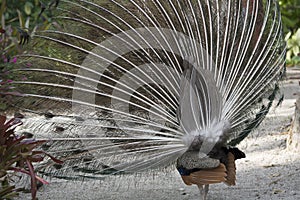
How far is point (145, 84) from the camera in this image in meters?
4.45

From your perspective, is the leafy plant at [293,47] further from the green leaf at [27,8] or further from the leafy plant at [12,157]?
the leafy plant at [12,157]

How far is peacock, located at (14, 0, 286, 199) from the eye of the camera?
4.28 meters

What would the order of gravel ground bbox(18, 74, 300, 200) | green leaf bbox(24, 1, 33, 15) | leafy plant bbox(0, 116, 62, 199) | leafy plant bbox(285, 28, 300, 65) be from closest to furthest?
leafy plant bbox(0, 116, 62, 199), gravel ground bbox(18, 74, 300, 200), green leaf bbox(24, 1, 33, 15), leafy plant bbox(285, 28, 300, 65)

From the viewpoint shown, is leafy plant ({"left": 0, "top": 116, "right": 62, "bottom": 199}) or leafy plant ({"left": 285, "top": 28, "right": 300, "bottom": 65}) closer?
leafy plant ({"left": 0, "top": 116, "right": 62, "bottom": 199})

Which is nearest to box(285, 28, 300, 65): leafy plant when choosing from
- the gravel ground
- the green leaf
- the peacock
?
the green leaf

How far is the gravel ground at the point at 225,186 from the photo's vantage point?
475cm

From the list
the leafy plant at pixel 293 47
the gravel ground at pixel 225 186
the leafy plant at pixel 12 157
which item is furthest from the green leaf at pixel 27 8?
the leafy plant at pixel 12 157

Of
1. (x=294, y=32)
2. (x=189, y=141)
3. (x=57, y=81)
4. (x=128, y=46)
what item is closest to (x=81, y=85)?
(x=57, y=81)

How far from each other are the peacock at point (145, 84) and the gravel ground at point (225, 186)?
404mm

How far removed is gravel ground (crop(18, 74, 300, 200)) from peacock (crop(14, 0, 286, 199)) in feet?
1.33

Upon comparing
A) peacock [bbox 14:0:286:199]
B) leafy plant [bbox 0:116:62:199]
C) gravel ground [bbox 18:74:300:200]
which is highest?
peacock [bbox 14:0:286:199]

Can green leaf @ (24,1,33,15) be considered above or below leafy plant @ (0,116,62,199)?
above

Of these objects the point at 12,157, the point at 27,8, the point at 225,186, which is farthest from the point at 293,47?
the point at 12,157

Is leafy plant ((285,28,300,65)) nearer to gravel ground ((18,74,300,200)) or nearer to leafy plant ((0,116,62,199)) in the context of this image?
gravel ground ((18,74,300,200))
